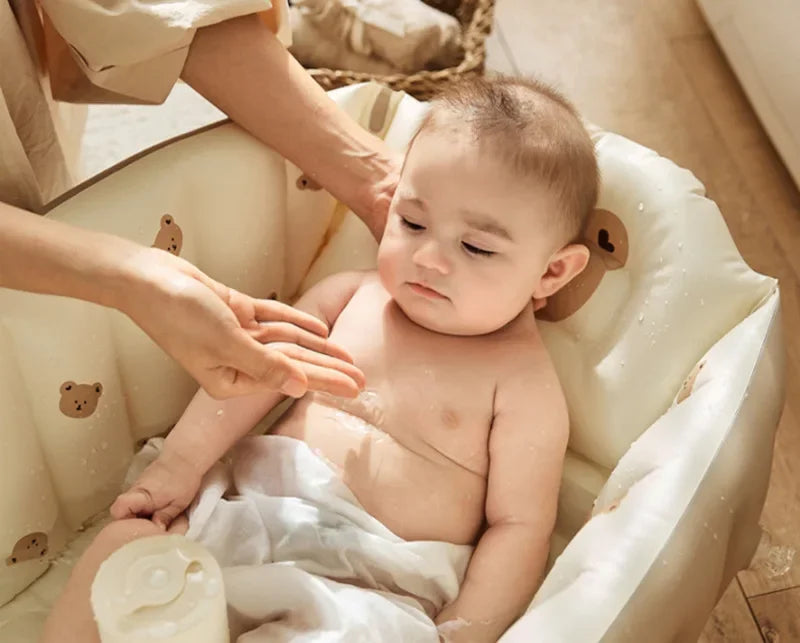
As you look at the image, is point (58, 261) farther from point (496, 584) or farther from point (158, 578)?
point (496, 584)

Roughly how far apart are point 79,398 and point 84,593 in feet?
0.83

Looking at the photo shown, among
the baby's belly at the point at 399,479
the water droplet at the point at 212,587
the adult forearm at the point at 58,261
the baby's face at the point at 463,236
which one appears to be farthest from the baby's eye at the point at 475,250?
the water droplet at the point at 212,587

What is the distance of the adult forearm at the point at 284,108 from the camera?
1.10 meters

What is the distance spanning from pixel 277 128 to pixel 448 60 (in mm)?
631

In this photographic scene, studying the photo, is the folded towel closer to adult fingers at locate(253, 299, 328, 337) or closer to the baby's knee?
adult fingers at locate(253, 299, 328, 337)

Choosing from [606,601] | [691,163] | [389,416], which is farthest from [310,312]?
[691,163]

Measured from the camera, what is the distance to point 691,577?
85 cm

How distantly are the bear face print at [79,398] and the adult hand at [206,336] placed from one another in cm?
24

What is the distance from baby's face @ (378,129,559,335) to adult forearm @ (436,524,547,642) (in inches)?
9.3

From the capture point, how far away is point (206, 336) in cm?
82

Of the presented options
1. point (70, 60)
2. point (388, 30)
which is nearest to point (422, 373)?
point (70, 60)

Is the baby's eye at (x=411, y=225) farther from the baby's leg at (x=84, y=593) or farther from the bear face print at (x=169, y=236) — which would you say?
the baby's leg at (x=84, y=593)

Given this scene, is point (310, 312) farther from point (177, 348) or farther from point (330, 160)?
point (177, 348)

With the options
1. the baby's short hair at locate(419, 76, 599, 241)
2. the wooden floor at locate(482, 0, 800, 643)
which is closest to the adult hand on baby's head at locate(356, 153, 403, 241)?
the baby's short hair at locate(419, 76, 599, 241)
